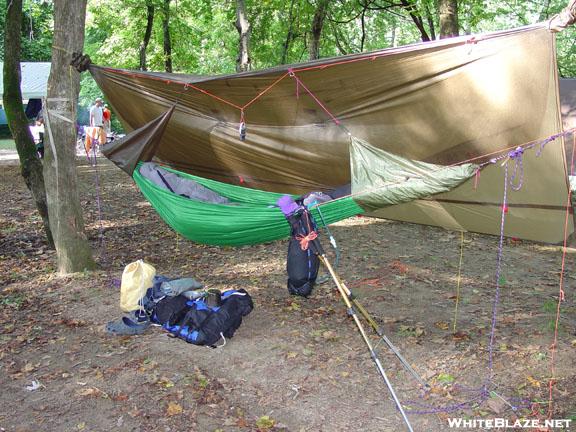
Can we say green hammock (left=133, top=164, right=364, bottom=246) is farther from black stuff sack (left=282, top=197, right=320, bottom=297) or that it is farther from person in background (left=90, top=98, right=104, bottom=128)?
person in background (left=90, top=98, right=104, bottom=128)

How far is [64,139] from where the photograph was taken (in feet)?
14.1

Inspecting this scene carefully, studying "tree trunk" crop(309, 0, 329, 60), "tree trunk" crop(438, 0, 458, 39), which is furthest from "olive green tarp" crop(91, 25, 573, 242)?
"tree trunk" crop(309, 0, 329, 60)

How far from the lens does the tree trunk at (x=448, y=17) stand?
7676 millimetres

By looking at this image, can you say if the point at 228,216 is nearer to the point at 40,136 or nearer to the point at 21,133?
the point at 21,133

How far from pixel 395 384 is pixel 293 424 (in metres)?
0.65

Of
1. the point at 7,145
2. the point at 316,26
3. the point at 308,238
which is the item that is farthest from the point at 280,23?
the point at 7,145

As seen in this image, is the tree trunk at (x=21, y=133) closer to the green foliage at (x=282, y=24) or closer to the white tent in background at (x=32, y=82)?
the green foliage at (x=282, y=24)

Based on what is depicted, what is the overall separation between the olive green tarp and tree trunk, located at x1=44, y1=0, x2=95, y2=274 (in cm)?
26

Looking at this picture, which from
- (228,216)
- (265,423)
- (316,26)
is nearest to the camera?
(265,423)

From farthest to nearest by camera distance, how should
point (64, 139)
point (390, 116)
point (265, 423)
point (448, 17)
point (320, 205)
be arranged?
point (448, 17)
point (64, 139)
point (390, 116)
point (320, 205)
point (265, 423)

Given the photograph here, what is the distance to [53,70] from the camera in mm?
4203

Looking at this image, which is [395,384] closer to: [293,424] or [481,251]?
[293,424]

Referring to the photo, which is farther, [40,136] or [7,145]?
[7,145]

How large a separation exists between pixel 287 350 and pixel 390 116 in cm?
175
